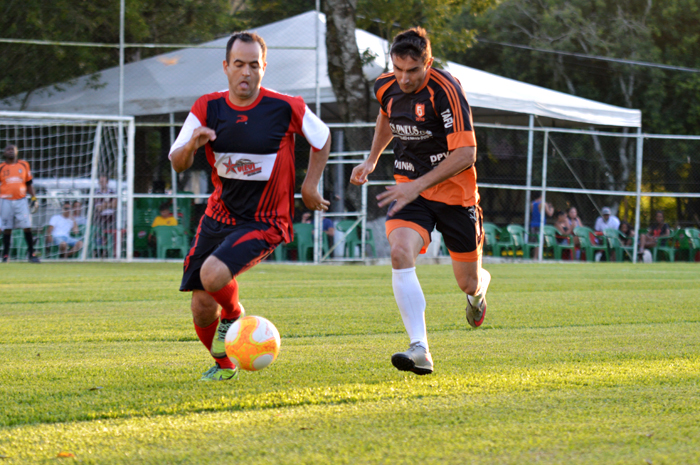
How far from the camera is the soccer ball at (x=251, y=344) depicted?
13.1 feet

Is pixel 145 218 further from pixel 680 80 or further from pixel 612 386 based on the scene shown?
pixel 680 80

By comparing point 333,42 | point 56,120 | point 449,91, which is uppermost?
point 333,42

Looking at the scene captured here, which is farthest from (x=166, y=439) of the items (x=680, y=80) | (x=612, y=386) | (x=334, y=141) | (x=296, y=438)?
(x=680, y=80)

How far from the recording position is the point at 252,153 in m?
4.36

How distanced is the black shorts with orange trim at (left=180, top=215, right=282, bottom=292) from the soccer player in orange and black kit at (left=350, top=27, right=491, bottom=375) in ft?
2.26

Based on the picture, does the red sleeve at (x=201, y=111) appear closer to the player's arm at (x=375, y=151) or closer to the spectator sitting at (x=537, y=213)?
the player's arm at (x=375, y=151)

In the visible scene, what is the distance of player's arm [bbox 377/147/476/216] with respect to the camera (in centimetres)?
435

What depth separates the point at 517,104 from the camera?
17500mm

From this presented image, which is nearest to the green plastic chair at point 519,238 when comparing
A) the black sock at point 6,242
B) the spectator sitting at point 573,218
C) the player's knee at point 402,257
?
the spectator sitting at point 573,218

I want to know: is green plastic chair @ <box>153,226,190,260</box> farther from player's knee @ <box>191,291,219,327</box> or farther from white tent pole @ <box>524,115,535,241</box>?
player's knee @ <box>191,291,219,327</box>

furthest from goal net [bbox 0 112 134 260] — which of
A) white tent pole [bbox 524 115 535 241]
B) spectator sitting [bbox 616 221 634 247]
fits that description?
spectator sitting [bbox 616 221 634 247]

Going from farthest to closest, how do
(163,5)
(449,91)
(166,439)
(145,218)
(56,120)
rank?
1. (163,5)
2. (56,120)
3. (145,218)
4. (449,91)
5. (166,439)

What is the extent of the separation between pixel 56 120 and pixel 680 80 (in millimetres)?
23484

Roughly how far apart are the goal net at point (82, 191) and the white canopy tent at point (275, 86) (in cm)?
67
